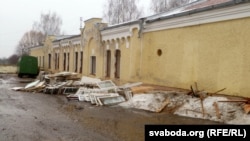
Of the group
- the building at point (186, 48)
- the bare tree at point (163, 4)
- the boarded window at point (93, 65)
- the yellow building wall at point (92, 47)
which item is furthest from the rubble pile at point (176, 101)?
the bare tree at point (163, 4)

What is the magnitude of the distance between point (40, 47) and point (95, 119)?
1408 inches

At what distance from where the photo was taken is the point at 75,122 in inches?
413

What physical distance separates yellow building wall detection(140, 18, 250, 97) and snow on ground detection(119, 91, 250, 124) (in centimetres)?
93

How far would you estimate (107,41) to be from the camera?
22.2m

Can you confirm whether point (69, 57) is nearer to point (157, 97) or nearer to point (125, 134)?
point (157, 97)

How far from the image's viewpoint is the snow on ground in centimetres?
1045

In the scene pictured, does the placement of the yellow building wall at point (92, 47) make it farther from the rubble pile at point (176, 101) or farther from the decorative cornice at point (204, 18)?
the decorative cornice at point (204, 18)

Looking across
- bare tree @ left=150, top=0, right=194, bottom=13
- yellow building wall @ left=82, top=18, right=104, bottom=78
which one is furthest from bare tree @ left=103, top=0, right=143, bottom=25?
yellow building wall @ left=82, top=18, right=104, bottom=78

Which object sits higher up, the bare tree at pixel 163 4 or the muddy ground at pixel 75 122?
the bare tree at pixel 163 4

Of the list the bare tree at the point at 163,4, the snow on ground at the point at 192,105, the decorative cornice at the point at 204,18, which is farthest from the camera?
the bare tree at the point at 163,4

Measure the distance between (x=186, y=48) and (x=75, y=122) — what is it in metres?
6.37

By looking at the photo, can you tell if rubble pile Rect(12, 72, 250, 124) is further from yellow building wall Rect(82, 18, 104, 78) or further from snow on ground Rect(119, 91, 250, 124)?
yellow building wall Rect(82, 18, 104, 78)

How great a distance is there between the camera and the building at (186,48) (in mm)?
11953

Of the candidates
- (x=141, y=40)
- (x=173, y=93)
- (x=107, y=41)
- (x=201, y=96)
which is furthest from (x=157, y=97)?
(x=107, y=41)
